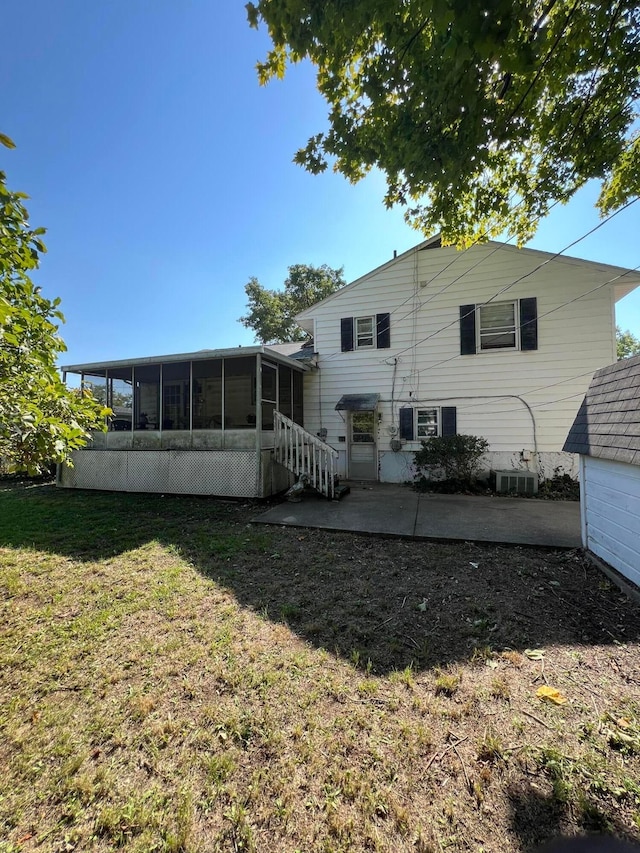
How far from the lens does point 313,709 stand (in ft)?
6.60

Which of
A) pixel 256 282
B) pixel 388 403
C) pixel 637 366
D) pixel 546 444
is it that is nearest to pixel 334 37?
pixel 637 366

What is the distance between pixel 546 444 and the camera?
8586 mm

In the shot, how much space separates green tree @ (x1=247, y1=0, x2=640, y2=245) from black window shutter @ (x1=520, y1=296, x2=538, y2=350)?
3400 millimetres

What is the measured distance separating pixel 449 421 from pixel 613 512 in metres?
5.70

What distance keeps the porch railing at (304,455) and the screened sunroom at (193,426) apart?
0.29m

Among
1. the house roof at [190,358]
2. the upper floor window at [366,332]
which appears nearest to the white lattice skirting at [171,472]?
the house roof at [190,358]

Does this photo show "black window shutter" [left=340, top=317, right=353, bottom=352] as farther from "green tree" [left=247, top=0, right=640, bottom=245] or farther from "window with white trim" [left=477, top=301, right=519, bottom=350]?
"green tree" [left=247, top=0, right=640, bottom=245]

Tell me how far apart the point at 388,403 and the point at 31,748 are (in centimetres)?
910

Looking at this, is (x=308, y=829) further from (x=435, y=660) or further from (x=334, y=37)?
(x=334, y=37)

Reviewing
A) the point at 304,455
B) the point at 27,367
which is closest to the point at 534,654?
the point at 27,367

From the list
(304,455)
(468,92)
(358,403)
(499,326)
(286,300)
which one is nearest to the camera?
(468,92)

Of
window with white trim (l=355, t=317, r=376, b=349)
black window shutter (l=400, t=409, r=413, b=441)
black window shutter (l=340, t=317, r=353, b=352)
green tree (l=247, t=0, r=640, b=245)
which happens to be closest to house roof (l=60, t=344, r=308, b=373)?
black window shutter (l=340, t=317, r=353, b=352)

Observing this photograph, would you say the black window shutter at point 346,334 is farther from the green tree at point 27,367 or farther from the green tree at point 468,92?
the green tree at point 27,367

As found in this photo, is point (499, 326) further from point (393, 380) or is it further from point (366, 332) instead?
point (366, 332)
